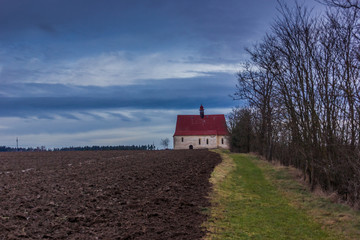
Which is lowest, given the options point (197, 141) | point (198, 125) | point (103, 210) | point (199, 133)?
point (103, 210)

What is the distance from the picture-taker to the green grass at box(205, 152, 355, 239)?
32.9 ft

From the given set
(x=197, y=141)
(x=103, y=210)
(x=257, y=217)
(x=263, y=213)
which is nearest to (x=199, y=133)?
(x=197, y=141)

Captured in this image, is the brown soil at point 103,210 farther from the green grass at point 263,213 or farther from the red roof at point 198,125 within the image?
the red roof at point 198,125

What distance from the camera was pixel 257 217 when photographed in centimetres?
1195

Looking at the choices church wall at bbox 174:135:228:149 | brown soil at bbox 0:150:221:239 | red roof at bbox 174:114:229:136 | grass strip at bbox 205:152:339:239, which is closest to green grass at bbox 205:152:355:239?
grass strip at bbox 205:152:339:239

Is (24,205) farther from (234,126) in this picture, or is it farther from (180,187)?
(234,126)

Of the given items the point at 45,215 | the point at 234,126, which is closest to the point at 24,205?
the point at 45,215

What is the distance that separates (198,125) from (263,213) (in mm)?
76327

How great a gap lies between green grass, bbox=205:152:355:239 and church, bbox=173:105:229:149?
66.6 m

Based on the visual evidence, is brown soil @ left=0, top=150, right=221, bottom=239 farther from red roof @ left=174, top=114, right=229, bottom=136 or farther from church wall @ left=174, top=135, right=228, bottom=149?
red roof @ left=174, top=114, right=229, bottom=136

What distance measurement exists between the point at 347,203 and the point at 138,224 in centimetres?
813

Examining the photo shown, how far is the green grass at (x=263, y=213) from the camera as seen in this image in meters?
10.0

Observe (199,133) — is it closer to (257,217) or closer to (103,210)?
(257,217)

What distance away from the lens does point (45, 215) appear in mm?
9859
